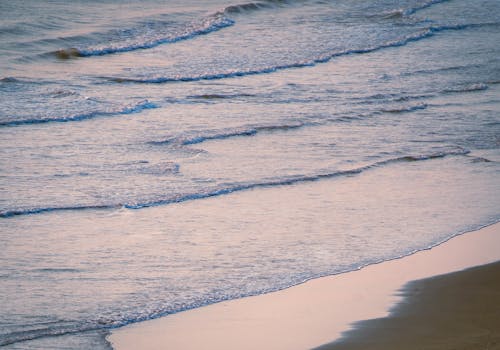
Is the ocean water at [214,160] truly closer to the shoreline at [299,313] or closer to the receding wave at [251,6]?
the shoreline at [299,313]

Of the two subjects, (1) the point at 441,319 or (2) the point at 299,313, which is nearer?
(1) the point at 441,319

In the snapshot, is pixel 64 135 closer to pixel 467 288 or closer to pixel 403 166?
pixel 403 166

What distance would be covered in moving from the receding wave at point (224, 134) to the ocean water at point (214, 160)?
16 mm

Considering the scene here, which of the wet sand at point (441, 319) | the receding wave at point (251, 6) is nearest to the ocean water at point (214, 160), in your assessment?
the wet sand at point (441, 319)

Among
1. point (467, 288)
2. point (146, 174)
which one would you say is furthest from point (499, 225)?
point (146, 174)

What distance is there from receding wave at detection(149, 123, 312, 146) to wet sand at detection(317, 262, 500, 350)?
3.11 m

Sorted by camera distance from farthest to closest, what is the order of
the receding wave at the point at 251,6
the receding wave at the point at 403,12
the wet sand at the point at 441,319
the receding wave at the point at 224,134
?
1. the receding wave at the point at 403,12
2. the receding wave at the point at 251,6
3. the receding wave at the point at 224,134
4. the wet sand at the point at 441,319

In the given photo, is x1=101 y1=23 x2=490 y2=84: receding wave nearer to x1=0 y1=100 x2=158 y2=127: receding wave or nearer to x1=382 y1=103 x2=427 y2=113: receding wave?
x1=0 y1=100 x2=158 y2=127: receding wave

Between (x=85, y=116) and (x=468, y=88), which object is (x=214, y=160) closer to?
(x=85, y=116)

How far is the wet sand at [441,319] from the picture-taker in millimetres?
4254

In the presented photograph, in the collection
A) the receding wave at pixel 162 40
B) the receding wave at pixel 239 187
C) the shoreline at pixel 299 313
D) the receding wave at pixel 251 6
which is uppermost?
the receding wave at pixel 251 6

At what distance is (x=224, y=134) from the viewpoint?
7.97 meters

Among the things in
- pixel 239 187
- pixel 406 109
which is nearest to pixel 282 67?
pixel 406 109

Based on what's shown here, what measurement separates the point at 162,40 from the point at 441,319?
864 centimetres
